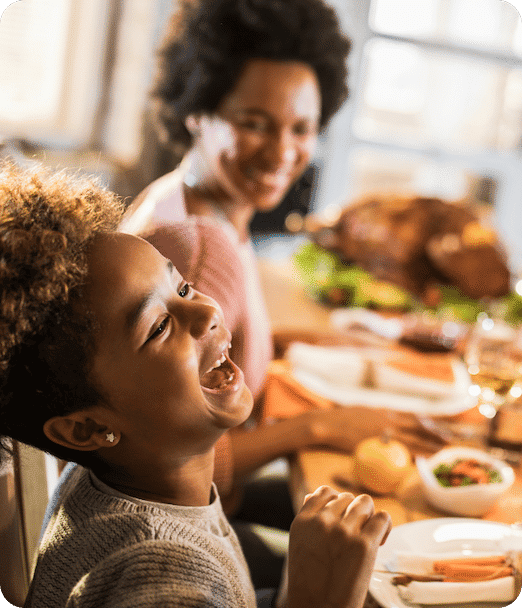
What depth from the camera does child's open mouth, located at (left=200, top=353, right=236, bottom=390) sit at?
404 mm

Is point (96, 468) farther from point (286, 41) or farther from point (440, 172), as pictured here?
point (440, 172)

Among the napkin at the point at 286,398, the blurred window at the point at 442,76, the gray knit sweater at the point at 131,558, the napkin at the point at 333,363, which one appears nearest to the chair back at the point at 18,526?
the gray knit sweater at the point at 131,558

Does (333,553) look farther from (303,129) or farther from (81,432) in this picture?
(303,129)

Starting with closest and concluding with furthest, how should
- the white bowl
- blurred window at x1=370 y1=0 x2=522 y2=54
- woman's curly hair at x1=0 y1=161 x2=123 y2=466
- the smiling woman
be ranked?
woman's curly hair at x1=0 y1=161 x2=123 y2=466 → the white bowl → the smiling woman → blurred window at x1=370 y1=0 x2=522 y2=54

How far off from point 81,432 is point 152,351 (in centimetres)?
8

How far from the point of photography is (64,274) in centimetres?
35

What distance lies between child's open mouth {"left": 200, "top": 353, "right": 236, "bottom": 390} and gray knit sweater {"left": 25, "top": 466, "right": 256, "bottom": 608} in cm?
10

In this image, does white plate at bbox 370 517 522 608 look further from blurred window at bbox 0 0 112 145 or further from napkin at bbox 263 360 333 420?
blurred window at bbox 0 0 112 145

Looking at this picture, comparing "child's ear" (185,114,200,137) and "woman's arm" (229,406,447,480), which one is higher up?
"child's ear" (185,114,200,137)

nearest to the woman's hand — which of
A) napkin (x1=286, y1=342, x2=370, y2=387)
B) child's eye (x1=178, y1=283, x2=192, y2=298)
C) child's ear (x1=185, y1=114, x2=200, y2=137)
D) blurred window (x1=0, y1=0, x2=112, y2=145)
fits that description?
napkin (x1=286, y1=342, x2=370, y2=387)

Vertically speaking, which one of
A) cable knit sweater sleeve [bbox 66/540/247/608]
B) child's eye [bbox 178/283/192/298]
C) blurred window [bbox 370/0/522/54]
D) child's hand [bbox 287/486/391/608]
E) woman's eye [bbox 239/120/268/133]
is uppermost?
blurred window [bbox 370/0/522/54]

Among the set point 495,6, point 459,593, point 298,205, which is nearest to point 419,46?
point 495,6

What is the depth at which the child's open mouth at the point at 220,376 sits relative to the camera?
40 cm

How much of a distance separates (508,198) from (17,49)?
7.87ft
